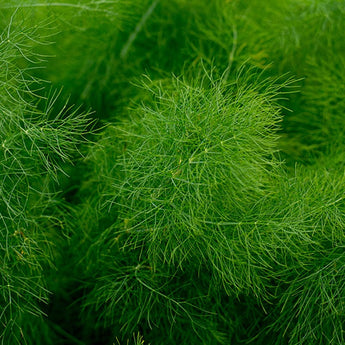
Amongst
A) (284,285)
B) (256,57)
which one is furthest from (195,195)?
(256,57)

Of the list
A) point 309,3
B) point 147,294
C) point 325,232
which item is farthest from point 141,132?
point 309,3

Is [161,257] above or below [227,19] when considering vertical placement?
below

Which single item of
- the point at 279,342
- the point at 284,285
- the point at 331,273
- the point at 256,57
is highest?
the point at 256,57

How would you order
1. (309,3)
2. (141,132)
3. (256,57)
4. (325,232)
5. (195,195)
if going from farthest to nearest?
(309,3), (256,57), (141,132), (325,232), (195,195)

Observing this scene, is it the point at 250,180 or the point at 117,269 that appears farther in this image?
the point at 117,269

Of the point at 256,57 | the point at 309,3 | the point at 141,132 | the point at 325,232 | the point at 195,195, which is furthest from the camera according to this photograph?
the point at 309,3

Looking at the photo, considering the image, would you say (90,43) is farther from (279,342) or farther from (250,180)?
→ (279,342)

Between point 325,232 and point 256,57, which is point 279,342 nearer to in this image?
point 325,232
